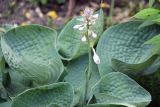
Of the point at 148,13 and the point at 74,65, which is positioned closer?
the point at 148,13

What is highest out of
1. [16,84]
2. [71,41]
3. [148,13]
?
[148,13]

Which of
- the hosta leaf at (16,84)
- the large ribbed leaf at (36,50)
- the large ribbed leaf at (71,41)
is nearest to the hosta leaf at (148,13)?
the large ribbed leaf at (71,41)

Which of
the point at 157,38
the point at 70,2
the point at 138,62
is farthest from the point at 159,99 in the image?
the point at 70,2

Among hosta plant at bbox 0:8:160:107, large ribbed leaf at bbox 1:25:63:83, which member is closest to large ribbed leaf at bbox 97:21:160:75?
hosta plant at bbox 0:8:160:107

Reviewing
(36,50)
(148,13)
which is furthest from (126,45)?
(36,50)

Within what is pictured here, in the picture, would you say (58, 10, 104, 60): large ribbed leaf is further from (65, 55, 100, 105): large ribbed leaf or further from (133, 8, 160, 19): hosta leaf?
(133, 8, 160, 19): hosta leaf

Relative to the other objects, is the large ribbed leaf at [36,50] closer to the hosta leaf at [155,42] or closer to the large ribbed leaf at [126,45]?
the large ribbed leaf at [126,45]

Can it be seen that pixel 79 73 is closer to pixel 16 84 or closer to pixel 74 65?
pixel 74 65
